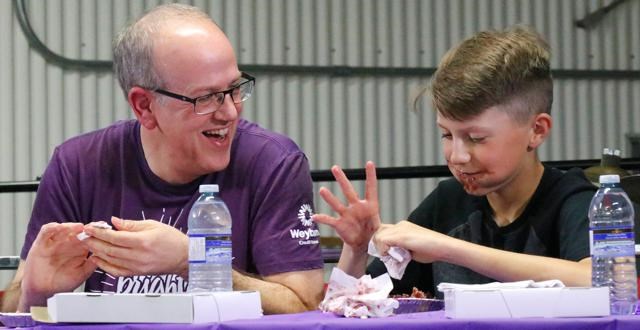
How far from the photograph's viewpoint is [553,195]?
2.68 m

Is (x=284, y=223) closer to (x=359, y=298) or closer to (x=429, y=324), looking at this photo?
(x=359, y=298)

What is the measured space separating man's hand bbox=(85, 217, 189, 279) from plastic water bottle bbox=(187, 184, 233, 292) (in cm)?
6

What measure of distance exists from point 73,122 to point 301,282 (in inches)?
190

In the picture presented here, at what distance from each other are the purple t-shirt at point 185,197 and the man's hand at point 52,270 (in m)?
0.24

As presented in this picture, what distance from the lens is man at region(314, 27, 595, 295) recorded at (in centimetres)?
254

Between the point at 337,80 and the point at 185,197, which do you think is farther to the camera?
the point at 337,80

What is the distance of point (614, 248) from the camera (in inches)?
84.7

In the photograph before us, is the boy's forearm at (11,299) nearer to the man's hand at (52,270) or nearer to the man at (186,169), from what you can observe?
the man at (186,169)

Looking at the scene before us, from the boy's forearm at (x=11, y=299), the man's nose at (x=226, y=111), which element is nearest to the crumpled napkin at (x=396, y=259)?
the man's nose at (x=226, y=111)

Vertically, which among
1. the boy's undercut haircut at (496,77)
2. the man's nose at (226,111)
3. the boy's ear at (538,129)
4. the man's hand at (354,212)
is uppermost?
the boy's undercut haircut at (496,77)

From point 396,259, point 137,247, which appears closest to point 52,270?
point 137,247

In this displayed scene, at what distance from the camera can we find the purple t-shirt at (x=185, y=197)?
2660 millimetres

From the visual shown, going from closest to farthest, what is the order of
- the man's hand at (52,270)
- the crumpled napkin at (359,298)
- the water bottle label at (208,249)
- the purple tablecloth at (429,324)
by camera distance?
the purple tablecloth at (429,324), the crumpled napkin at (359,298), the water bottle label at (208,249), the man's hand at (52,270)

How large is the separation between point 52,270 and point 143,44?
62 cm
